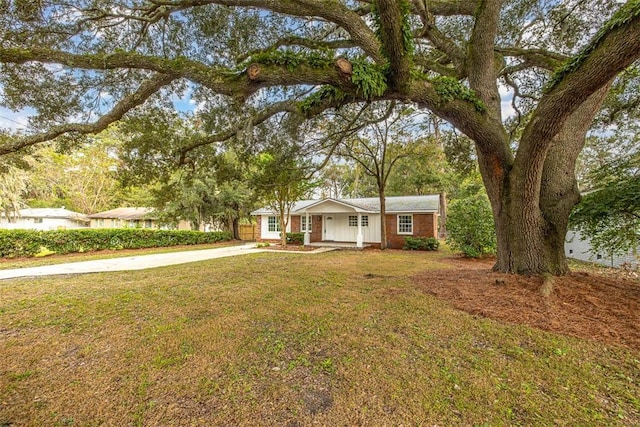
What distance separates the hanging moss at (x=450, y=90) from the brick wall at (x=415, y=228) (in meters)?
11.4

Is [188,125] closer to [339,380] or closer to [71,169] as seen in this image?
[339,380]

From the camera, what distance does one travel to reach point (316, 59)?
3.64 m

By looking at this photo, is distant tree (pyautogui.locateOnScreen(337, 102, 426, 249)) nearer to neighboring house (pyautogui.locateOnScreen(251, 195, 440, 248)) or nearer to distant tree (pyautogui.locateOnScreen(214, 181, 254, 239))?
neighboring house (pyautogui.locateOnScreen(251, 195, 440, 248))

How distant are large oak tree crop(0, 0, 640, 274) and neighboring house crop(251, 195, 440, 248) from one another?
8559 millimetres

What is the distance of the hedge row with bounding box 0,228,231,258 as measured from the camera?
10953 mm

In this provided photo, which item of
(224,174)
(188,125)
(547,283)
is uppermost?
(188,125)

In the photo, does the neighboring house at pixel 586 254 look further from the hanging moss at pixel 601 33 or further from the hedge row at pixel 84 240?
the hedge row at pixel 84 240

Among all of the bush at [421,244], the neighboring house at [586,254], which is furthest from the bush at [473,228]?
the bush at [421,244]

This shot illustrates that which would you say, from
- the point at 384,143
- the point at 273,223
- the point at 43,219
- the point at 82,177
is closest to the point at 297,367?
the point at 384,143

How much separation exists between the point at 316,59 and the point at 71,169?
34.2 m

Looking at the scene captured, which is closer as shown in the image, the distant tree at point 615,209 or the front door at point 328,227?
the distant tree at point 615,209

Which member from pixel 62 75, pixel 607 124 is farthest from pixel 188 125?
pixel 607 124

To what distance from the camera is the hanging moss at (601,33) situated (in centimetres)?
313

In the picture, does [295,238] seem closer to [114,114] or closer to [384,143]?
[384,143]
